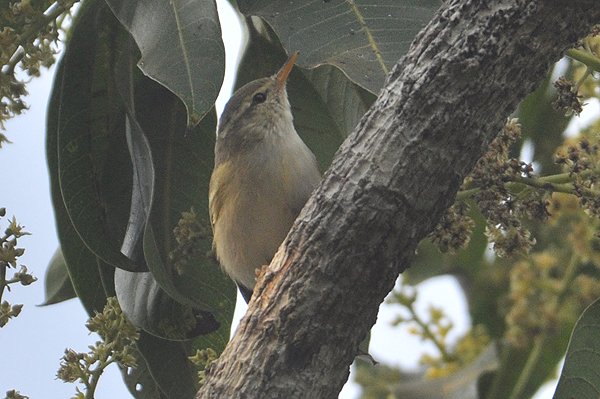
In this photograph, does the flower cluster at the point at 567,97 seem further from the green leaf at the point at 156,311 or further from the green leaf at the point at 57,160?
the green leaf at the point at 57,160

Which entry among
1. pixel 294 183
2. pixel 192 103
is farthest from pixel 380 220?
pixel 294 183

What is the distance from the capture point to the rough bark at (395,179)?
2.20 m

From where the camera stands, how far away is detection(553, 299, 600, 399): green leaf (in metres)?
2.94

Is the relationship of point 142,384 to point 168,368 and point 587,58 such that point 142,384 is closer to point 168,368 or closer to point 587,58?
point 168,368

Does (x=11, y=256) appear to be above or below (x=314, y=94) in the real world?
below

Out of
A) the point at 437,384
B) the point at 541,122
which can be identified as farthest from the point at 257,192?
the point at 541,122

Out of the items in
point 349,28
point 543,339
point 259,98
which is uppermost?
point 259,98

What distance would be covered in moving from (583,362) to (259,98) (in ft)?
4.88

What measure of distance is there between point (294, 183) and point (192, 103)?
0.78 m

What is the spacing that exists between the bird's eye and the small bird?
0.04 meters

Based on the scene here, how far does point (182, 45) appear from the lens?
9.24 feet

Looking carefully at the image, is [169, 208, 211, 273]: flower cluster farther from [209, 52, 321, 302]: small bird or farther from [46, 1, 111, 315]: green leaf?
[46, 1, 111, 315]: green leaf

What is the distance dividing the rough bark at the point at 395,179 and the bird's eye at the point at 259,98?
1461mm

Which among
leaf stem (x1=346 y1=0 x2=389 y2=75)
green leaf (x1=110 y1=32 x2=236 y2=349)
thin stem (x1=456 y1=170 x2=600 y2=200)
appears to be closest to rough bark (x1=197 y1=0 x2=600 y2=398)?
leaf stem (x1=346 y1=0 x2=389 y2=75)
